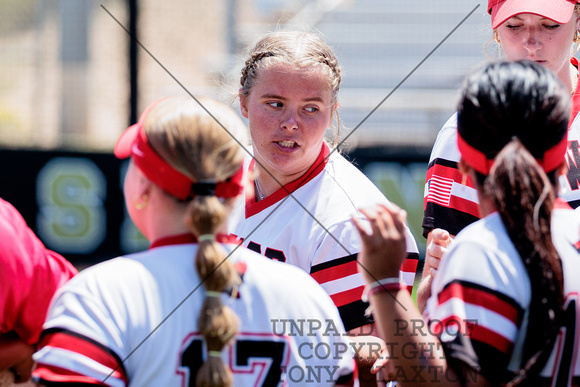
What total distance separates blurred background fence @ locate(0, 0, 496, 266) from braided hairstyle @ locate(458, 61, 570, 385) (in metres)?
2.68

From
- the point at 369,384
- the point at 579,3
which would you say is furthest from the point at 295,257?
the point at 579,3

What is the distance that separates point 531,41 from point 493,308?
1.34 m

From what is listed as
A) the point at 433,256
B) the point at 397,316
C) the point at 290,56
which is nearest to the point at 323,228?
the point at 433,256

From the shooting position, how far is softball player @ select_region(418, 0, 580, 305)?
7.92 feet

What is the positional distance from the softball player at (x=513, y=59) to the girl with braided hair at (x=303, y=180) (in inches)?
7.1

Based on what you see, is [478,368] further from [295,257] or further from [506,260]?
[295,257]

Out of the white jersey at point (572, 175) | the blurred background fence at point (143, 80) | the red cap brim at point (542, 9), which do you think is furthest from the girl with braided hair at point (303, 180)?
the blurred background fence at point (143, 80)

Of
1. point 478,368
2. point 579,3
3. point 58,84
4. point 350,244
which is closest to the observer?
point 478,368

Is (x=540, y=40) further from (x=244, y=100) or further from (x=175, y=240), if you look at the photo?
(x=175, y=240)

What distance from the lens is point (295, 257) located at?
7.59ft

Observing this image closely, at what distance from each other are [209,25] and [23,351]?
9.04m

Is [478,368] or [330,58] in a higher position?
[330,58]

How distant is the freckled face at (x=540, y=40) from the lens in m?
2.44

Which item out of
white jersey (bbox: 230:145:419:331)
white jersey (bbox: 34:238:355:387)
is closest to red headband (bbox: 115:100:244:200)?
white jersey (bbox: 34:238:355:387)
